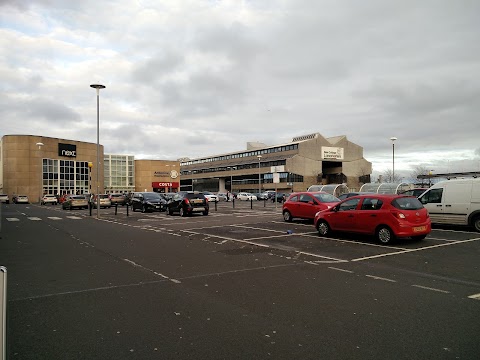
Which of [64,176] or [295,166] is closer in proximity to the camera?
[64,176]

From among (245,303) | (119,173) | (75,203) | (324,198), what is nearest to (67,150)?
(119,173)

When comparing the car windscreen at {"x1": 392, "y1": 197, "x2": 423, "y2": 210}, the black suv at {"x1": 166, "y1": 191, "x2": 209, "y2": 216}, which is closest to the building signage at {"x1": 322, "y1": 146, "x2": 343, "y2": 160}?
the black suv at {"x1": 166, "y1": 191, "x2": 209, "y2": 216}

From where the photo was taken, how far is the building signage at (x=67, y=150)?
2894 inches

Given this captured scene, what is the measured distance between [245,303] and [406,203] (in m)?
7.69

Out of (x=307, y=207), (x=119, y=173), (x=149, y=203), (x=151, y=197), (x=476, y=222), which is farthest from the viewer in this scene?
(x=119, y=173)

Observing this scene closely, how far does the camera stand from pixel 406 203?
1137 centimetres

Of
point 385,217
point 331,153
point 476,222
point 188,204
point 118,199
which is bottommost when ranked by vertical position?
point 476,222

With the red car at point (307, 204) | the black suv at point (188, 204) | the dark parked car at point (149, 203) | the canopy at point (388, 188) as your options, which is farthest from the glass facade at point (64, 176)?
the red car at point (307, 204)

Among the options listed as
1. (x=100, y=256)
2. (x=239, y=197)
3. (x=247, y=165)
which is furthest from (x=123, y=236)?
(x=247, y=165)

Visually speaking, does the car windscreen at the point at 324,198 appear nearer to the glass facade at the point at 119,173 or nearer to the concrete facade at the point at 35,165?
the concrete facade at the point at 35,165

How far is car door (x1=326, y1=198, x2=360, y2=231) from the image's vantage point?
1238 centimetres

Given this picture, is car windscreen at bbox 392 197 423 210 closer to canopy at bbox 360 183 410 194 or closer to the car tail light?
the car tail light

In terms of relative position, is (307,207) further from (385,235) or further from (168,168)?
(168,168)

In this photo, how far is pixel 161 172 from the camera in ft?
307
